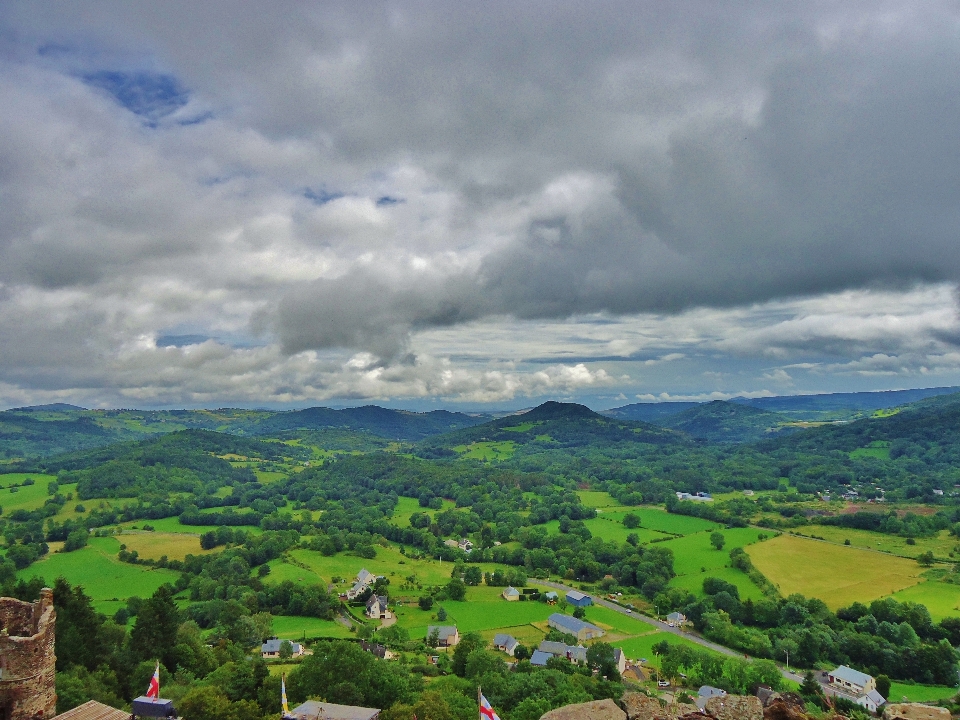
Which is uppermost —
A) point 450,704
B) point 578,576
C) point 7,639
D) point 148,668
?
point 7,639

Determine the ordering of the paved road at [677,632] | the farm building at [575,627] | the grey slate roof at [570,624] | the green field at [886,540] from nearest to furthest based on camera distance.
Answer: the paved road at [677,632], the farm building at [575,627], the grey slate roof at [570,624], the green field at [886,540]

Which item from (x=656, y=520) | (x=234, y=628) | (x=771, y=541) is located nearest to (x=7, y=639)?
(x=234, y=628)

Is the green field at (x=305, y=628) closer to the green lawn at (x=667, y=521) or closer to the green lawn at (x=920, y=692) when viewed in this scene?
the green lawn at (x=920, y=692)

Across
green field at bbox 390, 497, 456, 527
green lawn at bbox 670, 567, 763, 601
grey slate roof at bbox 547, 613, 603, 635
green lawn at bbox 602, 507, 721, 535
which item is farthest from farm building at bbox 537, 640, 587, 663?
green field at bbox 390, 497, 456, 527

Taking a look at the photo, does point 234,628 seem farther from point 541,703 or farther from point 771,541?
point 771,541

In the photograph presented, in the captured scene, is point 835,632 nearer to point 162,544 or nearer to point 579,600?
point 579,600

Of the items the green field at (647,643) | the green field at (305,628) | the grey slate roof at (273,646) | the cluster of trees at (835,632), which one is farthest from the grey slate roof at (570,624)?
the grey slate roof at (273,646)

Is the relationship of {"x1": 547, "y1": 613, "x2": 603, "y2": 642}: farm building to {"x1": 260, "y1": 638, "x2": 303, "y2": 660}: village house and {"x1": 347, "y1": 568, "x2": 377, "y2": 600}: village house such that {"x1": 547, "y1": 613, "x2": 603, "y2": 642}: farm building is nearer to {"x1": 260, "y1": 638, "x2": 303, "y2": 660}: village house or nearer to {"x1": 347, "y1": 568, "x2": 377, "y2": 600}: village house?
{"x1": 347, "y1": 568, "x2": 377, "y2": 600}: village house
